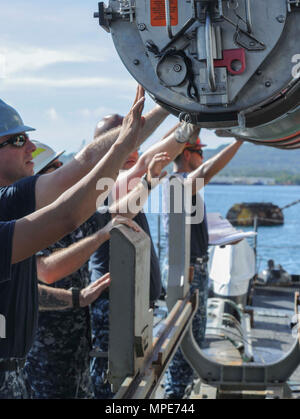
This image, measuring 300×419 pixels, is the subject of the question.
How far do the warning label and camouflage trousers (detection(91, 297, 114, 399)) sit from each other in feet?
6.34

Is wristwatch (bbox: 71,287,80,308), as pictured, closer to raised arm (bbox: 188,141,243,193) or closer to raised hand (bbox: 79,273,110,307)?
raised hand (bbox: 79,273,110,307)

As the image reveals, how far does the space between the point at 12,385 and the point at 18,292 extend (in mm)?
329

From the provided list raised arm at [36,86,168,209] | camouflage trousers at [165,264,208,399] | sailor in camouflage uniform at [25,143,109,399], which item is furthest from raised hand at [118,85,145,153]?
camouflage trousers at [165,264,208,399]

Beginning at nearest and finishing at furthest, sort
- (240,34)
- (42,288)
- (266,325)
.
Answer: (240,34) → (42,288) → (266,325)

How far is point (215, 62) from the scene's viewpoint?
146 cm

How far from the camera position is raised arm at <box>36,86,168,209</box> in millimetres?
2189

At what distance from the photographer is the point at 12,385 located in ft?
6.82

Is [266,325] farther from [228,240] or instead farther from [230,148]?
[230,148]

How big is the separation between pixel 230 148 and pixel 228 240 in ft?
2.58
